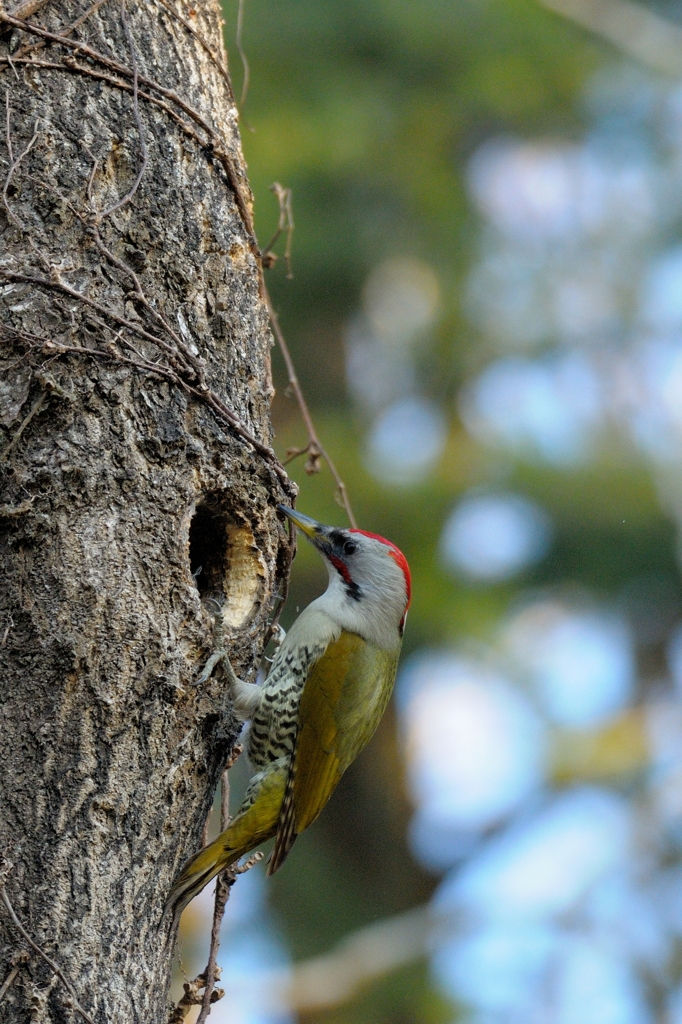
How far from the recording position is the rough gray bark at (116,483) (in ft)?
9.18

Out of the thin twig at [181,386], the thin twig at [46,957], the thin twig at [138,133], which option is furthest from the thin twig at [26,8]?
the thin twig at [46,957]

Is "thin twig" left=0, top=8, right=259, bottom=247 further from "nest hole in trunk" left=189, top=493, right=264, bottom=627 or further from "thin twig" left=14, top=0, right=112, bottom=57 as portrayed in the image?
"nest hole in trunk" left=189, top=493, right=264, bottom=627

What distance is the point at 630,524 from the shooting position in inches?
369

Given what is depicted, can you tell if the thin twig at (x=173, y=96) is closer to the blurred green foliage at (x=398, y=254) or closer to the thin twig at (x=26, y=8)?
the thin twig at (x=26, y=8)

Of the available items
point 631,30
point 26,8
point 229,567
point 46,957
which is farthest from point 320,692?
point 631,30

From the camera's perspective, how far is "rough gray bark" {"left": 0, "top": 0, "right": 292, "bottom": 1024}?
9.18 ft

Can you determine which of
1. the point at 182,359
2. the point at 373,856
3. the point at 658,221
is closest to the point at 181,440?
the point at 182,359

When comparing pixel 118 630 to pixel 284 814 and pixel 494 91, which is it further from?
pixel 494 91

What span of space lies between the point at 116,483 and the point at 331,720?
4.28 ft

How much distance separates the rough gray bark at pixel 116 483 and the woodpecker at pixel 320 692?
10.2 inches

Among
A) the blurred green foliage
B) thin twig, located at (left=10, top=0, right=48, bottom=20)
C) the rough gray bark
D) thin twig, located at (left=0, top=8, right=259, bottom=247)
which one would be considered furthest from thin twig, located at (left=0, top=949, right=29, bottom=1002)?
the blurred green foliage

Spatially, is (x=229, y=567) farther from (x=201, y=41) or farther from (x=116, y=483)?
(x=201, y=41)

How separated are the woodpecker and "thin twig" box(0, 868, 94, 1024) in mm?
627

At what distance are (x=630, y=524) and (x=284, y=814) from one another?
20.6 ft
